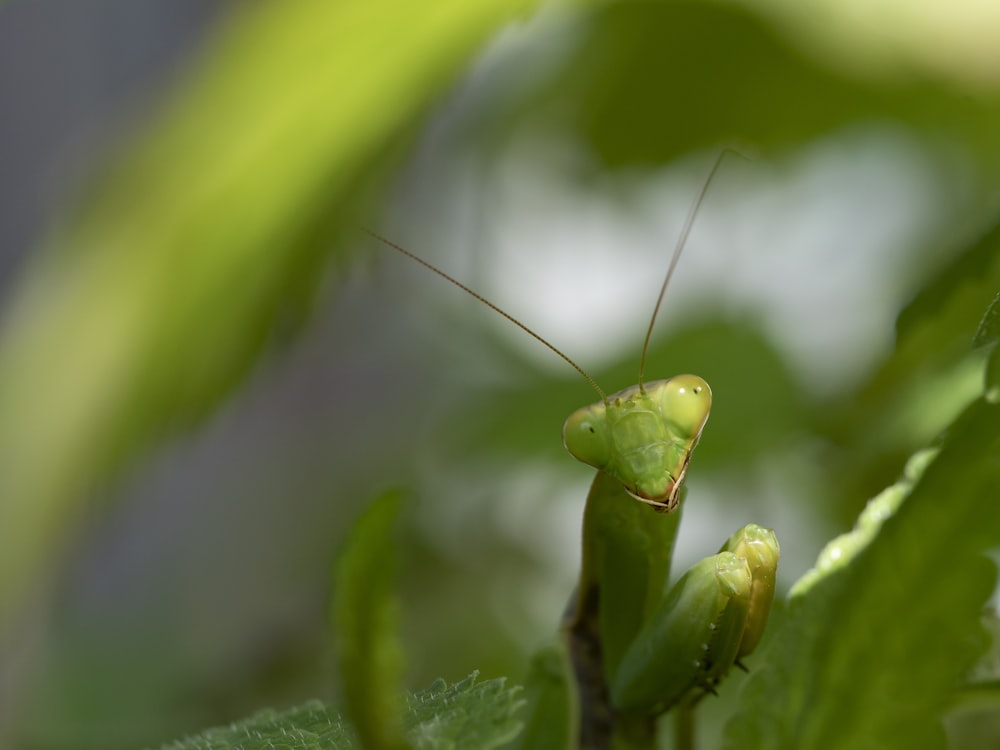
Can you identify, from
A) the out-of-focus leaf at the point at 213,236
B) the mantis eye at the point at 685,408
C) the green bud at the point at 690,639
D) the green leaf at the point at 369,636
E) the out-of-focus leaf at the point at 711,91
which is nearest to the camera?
the green leaf at the point at 369,636

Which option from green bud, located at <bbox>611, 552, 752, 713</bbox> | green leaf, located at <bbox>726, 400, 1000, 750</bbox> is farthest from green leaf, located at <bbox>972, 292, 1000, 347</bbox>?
green bud, located at <bbox>611, 552, 752, 713</bbox>

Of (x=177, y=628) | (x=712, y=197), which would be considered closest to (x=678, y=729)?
(x=712, y=197)

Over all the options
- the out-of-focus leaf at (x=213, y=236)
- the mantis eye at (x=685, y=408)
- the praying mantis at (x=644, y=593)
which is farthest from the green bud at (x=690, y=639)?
the out-of-focus leaf at (x=213, y=236)

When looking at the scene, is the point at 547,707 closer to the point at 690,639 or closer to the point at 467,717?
the point at 690,639

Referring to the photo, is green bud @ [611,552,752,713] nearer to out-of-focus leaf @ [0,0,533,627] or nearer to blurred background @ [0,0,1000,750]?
blurred background @ [0,0,1000,750]

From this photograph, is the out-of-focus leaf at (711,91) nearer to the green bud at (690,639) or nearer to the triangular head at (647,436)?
the triangular head at (647,436)

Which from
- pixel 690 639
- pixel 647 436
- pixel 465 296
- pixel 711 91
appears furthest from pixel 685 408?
pixel 465 296

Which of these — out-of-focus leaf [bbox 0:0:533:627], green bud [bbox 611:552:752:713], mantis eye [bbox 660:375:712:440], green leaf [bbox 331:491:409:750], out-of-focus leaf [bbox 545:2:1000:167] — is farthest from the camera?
out-of-focus leaf [bbox 545:2:1000:167]
